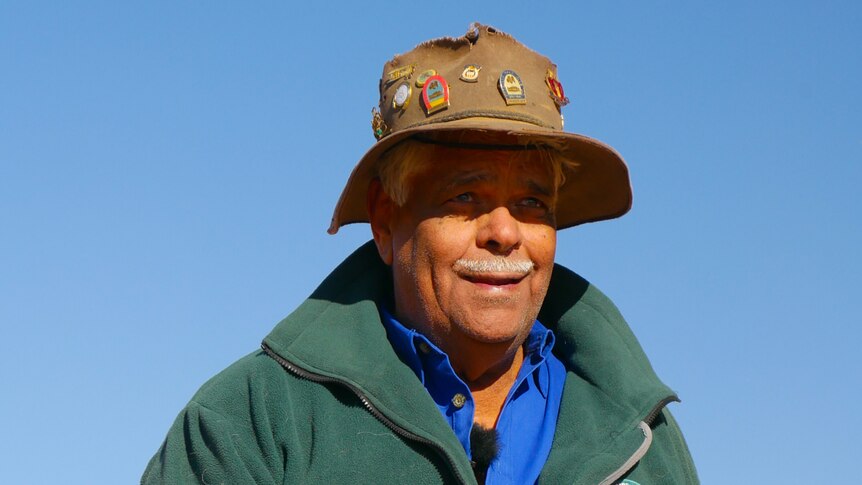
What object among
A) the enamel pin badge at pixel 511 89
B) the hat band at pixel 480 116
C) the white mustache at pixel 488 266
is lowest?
the white mustache at pixel 488 266

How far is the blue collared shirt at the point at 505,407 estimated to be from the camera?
6070mm

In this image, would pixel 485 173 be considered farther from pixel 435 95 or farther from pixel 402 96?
pixel 402 96

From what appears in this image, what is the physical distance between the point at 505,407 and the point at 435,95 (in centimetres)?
131

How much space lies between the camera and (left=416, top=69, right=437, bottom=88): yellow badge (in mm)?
6207

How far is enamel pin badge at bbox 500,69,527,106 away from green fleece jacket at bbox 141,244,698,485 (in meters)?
0.97

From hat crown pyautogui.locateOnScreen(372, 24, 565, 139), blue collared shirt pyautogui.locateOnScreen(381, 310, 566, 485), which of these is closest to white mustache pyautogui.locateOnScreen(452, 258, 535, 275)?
blue collared shirt pyautogui.locateOnScreen(381, 310, 566, 485)

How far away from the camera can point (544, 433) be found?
6234 mm

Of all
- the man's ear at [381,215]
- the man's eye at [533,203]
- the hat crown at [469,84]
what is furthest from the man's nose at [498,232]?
the man's ear at [381,215]

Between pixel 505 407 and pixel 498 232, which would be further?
pixel 505 407

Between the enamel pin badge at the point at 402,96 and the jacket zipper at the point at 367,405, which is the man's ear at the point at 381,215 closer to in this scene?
the enamel pin badge at the point at 402,96

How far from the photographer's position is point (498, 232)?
599cm

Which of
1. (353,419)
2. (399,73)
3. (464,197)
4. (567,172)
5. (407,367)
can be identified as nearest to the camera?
(353,419)

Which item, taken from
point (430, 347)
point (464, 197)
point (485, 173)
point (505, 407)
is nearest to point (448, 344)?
point (430, 347)

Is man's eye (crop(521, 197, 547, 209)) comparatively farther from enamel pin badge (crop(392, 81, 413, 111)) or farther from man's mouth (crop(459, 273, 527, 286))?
enamel pin badge (crop(392, 81, 413, 111))
